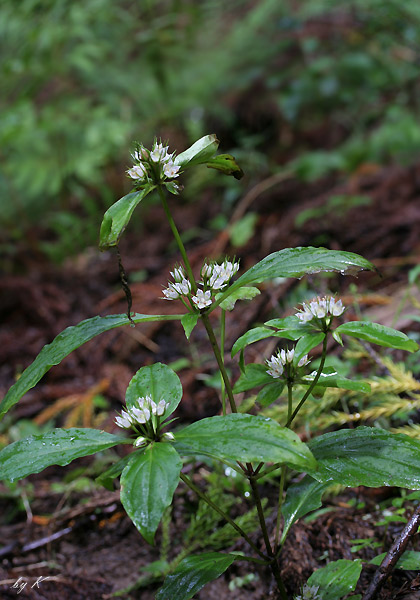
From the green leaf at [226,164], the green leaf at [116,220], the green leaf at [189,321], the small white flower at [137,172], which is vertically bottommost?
the green leaf at [189,321]

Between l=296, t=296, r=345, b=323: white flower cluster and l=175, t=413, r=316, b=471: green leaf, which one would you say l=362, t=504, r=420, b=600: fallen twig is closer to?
l=175, t=413, r=316, b=471: green leaf

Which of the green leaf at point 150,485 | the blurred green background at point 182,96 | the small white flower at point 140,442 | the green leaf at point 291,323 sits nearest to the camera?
the green leaf at point 150,485

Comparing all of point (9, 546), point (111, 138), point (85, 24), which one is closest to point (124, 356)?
point (9, 546)

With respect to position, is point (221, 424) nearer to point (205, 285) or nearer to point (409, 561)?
point (205, 285)

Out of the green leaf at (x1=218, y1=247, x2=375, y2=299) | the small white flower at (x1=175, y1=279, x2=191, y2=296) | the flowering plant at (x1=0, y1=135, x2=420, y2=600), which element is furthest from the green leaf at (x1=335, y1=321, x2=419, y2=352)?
the small white flower at (x1=175, y1=279, x2=191, y2=296)

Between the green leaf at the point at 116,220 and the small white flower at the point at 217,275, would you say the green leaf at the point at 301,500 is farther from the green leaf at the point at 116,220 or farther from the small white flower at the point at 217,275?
the green leaf at the point at 116,220

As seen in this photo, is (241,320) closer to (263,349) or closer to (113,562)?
(263,349)

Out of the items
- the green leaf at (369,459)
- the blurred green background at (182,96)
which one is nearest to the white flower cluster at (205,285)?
the green leaf at (369,459)
